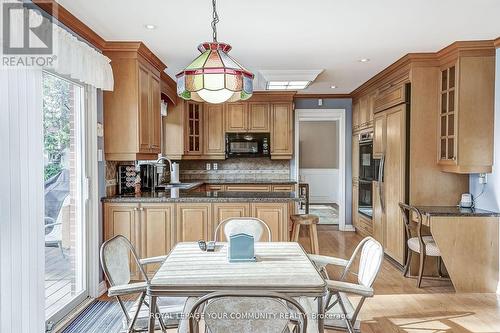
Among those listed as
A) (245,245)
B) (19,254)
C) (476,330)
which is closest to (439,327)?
(476,330)

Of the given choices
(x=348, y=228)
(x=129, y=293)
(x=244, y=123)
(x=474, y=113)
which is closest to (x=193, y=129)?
(x=244, y=123)

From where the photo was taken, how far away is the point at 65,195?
10.9 ft

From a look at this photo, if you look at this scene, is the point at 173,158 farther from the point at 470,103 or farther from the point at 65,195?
the point at 470,103

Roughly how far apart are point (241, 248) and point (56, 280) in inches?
72.9

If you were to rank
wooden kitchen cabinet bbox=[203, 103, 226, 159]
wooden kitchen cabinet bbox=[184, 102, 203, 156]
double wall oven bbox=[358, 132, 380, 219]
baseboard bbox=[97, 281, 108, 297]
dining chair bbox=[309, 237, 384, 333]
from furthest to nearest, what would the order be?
1. wooden kitchen cabinet bbox=[203, 103, 226, 159]
2. wooden kitchen cabinet bbox=[184, 102, 203, 156]
3. double wall oven bbox=[358, 132, 380, 219]
4. baseboard bbox=[97, 281, 108, 297]
5. dining chair bbox=[309, 237, 384, 333]

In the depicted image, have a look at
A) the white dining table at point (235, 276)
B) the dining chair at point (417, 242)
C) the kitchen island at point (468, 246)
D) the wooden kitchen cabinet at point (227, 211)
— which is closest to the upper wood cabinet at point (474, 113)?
the kitchen island at point (468, 246)

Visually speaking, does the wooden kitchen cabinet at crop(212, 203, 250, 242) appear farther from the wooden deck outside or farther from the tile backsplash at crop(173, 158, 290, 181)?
the tile backsplash at crop(173, 158, 290, 181)

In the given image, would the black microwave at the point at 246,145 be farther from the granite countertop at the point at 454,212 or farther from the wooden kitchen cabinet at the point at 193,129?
the granite countertop at the point at 454,212

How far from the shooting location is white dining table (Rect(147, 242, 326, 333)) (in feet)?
6.37

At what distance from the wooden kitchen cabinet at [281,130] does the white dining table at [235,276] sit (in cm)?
429

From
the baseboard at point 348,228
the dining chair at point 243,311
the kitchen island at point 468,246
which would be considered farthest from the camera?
the baseboard at point 348,228

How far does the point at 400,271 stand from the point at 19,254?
3.85 meters

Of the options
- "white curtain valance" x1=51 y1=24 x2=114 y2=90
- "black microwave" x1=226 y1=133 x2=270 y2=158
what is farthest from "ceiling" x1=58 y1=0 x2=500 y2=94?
"black microwave" x1=226 y1=133 x2=270 y2=158

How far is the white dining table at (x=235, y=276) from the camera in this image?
1940mm
